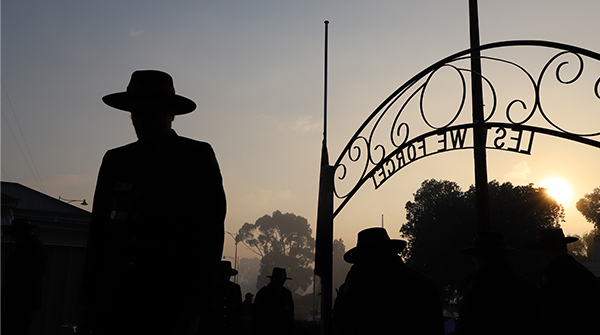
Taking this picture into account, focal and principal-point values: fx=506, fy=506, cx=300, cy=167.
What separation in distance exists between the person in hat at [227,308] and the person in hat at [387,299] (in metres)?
5.49

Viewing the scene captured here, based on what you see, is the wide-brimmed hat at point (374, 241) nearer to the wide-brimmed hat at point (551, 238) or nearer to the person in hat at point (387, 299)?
the person in hat at point (387, 299)

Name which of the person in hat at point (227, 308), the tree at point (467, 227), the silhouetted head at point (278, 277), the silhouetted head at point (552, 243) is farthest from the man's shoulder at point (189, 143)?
the tree at point (467, 227)

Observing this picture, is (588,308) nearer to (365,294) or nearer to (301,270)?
(365,294)

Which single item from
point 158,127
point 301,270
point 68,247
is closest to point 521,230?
point 68,247

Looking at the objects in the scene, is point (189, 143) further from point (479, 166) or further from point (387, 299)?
point (479, 166)

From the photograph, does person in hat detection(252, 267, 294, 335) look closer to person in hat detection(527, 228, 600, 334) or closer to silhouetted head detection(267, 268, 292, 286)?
silhouetted head detection(267, 268, 292, 286)

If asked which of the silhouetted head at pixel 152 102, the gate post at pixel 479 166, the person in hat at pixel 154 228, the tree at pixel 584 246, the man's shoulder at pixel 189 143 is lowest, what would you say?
the person in hat at pixel 154 228

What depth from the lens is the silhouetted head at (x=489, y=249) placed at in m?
5.43

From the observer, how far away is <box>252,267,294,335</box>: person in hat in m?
11.0

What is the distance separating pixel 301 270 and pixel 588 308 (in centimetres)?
9519

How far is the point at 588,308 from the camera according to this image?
217 inches

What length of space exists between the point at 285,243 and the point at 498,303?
326ft

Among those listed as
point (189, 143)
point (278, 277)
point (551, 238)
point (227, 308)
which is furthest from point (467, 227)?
point (189, 143)

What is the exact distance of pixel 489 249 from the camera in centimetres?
546
